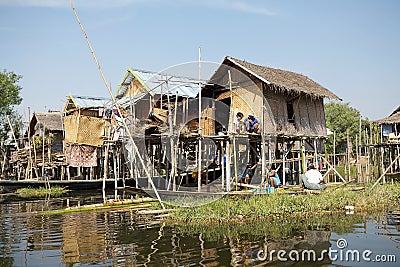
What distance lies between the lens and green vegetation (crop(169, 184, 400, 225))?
9.94m

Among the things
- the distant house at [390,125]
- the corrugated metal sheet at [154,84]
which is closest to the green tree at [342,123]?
the distant house at [390,125]

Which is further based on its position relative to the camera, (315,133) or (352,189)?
(315,133)

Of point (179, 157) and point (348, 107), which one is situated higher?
point (348, 107)

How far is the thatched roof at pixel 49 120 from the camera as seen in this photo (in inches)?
989

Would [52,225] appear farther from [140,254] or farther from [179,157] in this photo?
[179,157]

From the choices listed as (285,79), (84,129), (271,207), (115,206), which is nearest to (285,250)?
(271,207)

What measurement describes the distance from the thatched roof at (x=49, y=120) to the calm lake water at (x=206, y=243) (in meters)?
14.6

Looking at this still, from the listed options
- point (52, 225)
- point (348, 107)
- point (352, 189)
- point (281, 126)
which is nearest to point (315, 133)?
point (281, 126)

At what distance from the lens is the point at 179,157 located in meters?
17.5

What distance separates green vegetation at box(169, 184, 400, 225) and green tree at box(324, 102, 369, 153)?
979 inches

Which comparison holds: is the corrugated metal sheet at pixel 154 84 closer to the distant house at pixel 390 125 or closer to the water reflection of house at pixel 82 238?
the distant house at pixel 390 125

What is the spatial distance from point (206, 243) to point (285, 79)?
975 centimetres

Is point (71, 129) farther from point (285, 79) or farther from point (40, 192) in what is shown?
point (285, 79)

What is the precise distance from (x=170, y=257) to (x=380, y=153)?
14.2 meters
